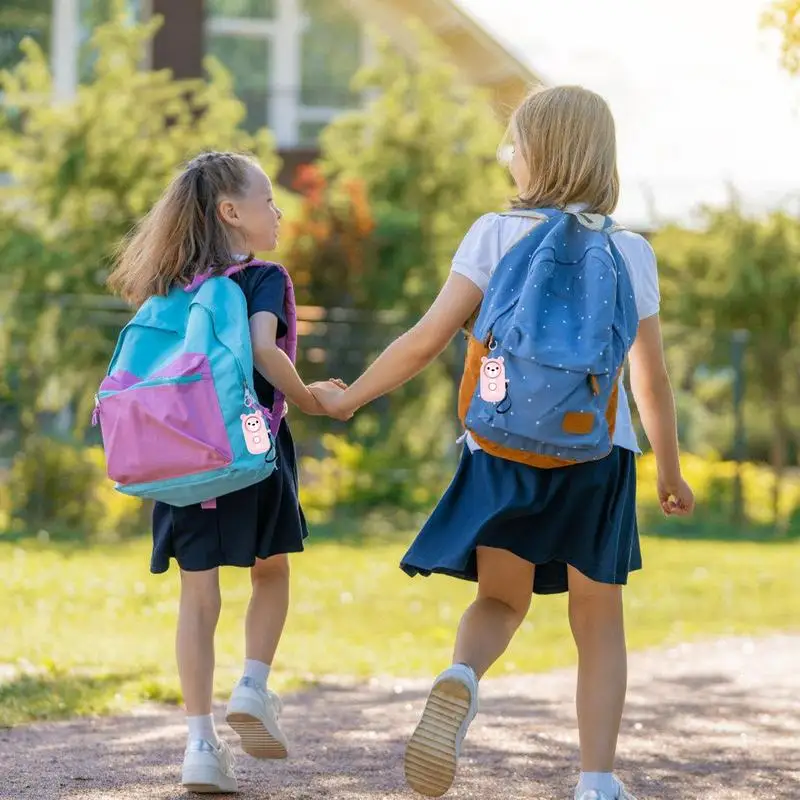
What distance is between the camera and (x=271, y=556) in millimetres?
4367

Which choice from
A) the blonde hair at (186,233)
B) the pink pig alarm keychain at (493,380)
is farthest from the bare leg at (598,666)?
the blonde hair at (186,233)

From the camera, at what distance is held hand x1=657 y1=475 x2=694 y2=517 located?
4125 mm

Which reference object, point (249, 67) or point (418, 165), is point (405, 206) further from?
point (249, 67)

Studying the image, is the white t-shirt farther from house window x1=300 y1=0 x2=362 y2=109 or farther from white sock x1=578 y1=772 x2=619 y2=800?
house window x1=300 y1=0 x2=362 y2=109

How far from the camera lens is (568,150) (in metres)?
3.92

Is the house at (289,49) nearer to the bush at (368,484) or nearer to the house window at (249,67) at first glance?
the house window at (249,67)

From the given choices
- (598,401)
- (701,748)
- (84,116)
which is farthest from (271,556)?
(84,116)

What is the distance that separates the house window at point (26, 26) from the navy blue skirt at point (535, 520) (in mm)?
17208

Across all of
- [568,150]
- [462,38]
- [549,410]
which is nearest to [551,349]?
[549,410]

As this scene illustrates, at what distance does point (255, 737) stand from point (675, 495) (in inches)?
48.3

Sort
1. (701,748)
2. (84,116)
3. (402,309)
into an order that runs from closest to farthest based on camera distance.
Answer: (701,748) < (84,116) < (402,309)

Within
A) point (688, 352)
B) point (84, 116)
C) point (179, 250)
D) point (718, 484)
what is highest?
point (84, 116)

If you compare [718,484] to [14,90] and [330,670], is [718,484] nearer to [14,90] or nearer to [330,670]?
[14,90]

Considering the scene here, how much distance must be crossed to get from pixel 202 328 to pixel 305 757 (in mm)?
1518
